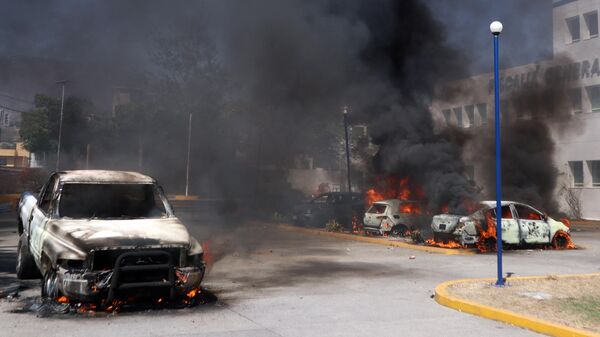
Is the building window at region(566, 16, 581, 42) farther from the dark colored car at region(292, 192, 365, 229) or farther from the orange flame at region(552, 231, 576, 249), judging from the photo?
the orange flame at region(552, 231, 576, 249)

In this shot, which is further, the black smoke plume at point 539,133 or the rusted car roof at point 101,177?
the black smoke plume at point 539,133

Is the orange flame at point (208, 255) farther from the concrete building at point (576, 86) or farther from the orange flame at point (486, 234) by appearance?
the concrete building at point (576, 86)

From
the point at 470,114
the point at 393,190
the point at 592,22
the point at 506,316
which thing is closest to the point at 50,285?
the point at 506,316

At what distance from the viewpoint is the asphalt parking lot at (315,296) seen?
607 centimetres

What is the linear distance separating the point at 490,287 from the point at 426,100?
16.2 metres

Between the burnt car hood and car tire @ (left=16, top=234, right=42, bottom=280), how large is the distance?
1.72 m

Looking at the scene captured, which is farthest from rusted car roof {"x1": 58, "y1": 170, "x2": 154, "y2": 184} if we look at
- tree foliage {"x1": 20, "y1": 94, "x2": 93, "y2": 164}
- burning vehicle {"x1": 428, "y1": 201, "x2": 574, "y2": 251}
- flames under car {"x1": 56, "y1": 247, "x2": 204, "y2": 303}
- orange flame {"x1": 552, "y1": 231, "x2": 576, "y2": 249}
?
tree foliage {"x1": 20, "y1": 94, "x2": 93, "y2": 164}

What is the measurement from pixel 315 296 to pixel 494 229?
7617 mm

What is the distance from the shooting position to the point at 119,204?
8.26 m

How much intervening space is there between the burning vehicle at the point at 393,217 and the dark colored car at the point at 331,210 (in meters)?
3.00

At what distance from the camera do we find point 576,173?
28031 millimetres

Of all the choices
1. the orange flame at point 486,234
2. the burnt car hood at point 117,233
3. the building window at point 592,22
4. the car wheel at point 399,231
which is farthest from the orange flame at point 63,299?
the building window at point 592,22

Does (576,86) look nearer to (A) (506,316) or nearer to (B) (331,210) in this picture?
(B) (331,210)

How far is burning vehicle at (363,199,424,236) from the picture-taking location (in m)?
17.7
